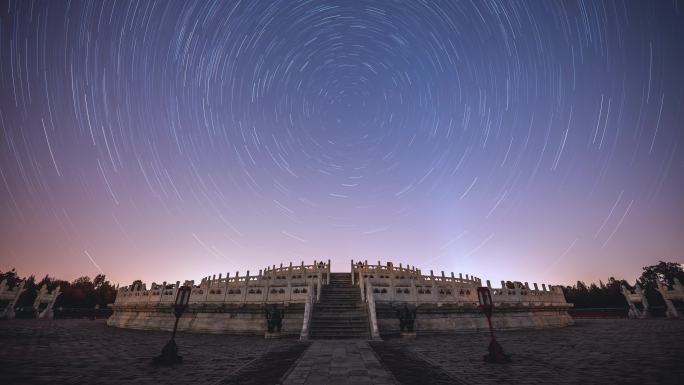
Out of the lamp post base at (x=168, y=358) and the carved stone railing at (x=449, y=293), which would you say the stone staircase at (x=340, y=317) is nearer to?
the carved stone railing at (x=449, y=293)

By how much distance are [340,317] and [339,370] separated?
32.4 ft

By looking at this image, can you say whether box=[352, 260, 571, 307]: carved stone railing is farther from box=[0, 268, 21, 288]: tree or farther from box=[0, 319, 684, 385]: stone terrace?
box=[0, 268, 21, 288]: tree

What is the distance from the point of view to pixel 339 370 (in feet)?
22.1

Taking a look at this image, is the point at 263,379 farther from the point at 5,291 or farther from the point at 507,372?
the point at 5,291

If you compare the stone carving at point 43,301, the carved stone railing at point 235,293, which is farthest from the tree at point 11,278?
the carved stone railing at point 235,293

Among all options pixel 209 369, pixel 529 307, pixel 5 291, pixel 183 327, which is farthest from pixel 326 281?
pixel 5 291

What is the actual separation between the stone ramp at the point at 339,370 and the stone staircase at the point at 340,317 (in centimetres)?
522

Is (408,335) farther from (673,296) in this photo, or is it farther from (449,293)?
(673,296)

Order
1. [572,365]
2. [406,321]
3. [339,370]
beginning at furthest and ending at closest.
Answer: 1. [406,321]
2. [572,365]
3. [339,370]

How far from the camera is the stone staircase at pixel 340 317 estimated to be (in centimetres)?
1434

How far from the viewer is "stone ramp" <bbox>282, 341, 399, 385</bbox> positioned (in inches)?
226

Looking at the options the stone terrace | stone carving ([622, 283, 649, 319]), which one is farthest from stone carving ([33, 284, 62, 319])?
stone carving ([622, 283, 649, 319])

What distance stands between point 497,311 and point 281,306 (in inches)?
571

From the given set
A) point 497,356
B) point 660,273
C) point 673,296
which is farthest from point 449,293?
point 660,273
